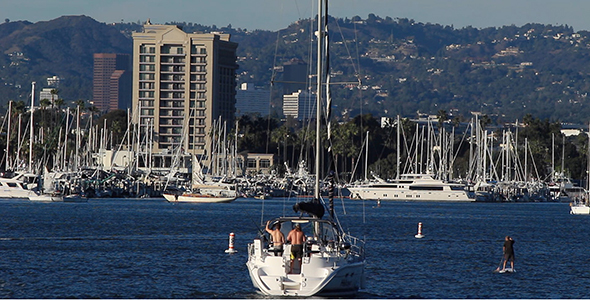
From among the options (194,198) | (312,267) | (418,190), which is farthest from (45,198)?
(312,267)

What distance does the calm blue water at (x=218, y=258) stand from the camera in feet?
143

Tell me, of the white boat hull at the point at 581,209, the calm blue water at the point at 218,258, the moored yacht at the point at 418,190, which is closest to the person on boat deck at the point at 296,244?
the calm blue water at the point at 218,258

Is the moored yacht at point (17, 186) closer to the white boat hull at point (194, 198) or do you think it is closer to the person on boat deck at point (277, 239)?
the white boat hull at point (194, 198)

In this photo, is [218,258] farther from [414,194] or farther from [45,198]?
[414,194]

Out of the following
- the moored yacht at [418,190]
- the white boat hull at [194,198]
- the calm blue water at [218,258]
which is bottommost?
the calm blue water at [218,258]

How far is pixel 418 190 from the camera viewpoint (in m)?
167

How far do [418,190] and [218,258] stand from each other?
11323 cm

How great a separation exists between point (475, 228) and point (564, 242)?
56.0 ft

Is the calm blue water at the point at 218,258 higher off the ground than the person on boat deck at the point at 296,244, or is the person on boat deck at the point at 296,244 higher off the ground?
the person on boat deck at the point at 296,244

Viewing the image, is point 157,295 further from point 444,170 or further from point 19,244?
point 444,170

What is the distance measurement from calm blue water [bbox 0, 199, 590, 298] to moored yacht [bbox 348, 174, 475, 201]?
64.0 m

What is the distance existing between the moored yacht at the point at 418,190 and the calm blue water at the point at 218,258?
64.0m

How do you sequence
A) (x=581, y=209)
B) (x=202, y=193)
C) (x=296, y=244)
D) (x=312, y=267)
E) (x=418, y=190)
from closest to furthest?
1. (x=312, y=267)
2. (x=296, y=244)
3. (x=581, y=209)
4. (x=202, y=193)
5. (x=418, y=190)

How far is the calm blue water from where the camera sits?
143 ft
